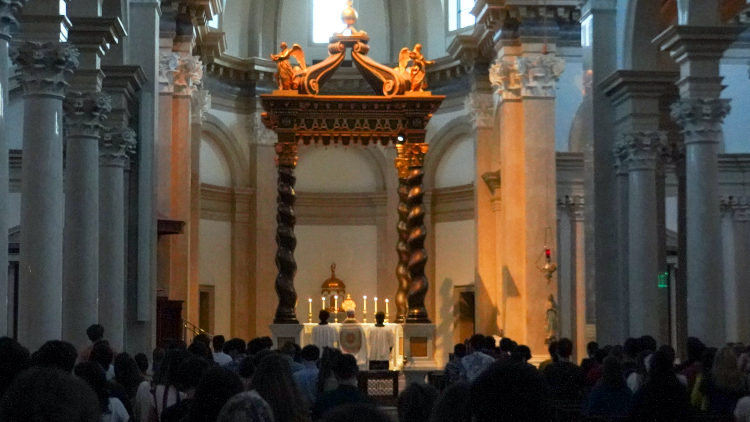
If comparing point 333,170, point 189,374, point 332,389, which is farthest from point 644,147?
point 333,170

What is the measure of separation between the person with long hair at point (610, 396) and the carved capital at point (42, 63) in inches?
288

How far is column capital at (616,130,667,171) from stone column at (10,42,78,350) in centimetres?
845

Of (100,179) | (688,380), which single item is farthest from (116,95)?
(688,380)

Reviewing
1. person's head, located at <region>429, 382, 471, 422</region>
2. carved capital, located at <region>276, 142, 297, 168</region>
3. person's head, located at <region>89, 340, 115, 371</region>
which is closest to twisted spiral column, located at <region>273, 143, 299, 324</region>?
carved capital, located at <region>276, 142, 297, 168</region>

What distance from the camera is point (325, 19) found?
33375 millimetres

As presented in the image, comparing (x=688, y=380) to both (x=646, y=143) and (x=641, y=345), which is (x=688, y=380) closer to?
(x=641, y=345)

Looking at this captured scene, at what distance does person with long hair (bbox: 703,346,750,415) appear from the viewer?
8906 mm

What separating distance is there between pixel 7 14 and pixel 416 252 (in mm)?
12572

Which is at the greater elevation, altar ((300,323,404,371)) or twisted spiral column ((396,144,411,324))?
twisted spiral column ((396,144,411,324))

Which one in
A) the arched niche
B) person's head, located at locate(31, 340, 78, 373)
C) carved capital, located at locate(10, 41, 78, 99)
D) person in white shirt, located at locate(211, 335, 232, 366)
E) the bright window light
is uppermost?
the bright window light

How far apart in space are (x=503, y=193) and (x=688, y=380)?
1421 centimetres

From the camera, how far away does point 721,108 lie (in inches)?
595

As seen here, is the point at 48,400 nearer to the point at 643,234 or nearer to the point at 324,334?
the point at 643,234

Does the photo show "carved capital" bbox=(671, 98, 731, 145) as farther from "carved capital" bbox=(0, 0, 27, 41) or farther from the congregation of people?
"carved capital" bbox=(0, 0, 27, 41)
